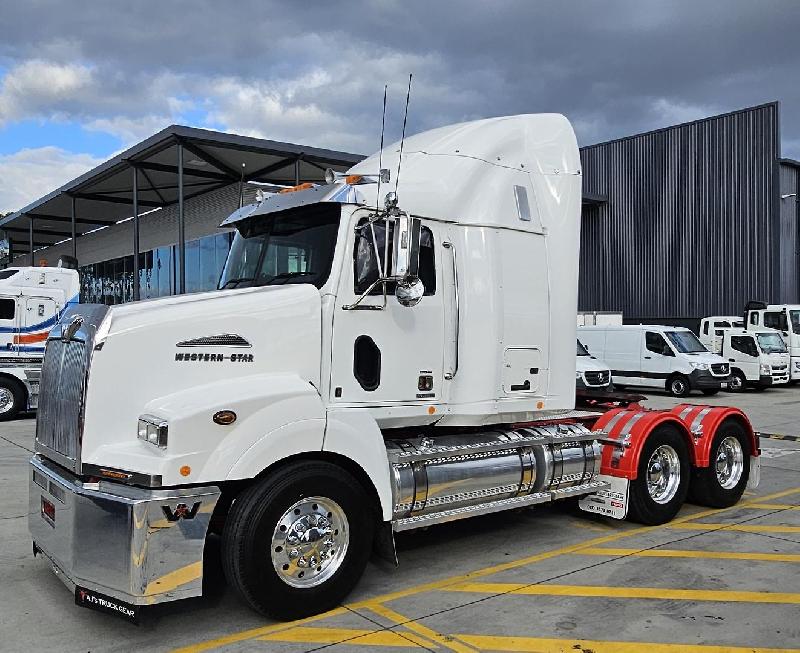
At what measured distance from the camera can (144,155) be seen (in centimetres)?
2309

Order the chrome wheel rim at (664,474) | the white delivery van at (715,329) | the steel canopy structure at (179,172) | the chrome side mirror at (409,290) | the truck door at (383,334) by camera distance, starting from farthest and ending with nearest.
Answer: the white delivery van at (715,329), the steel canopy structure at (179,172), the chrome wheel rim at (664,474), the truck door at (383,334), the chrome side mirror at (409,290)

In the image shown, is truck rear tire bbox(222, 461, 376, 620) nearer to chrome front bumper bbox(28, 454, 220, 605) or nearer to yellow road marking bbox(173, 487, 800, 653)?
yellow road marking bbox(173, 487, 800, 653)

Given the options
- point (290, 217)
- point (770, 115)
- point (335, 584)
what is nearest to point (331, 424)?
point (335, 584)

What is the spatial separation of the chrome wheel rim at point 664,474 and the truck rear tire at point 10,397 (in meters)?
14.0

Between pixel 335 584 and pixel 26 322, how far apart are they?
47.1 ft

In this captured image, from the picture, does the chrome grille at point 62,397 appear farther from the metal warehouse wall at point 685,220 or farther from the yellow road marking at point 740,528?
the metal warehouse wall at point 685,220

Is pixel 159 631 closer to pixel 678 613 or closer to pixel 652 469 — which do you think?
pixel 678 613

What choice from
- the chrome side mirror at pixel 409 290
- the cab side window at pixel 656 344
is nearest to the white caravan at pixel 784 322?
the cab side window at pixel 656 344

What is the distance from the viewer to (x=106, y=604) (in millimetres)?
4465

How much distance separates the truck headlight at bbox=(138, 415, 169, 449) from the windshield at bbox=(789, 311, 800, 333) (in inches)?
1025

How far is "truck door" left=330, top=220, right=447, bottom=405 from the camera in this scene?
5359mm

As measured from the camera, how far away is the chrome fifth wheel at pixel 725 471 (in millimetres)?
7836

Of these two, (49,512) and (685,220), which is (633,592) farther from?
(685,220)

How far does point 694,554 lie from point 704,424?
5.99 feet
